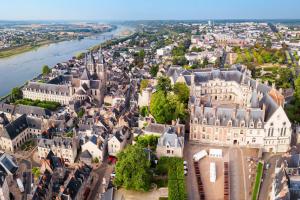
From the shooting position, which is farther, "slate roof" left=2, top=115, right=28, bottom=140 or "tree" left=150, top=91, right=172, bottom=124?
"slate roof" left=2, top=115, right=28, bottom=140

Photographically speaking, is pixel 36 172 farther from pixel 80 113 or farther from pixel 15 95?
pixel 15 95

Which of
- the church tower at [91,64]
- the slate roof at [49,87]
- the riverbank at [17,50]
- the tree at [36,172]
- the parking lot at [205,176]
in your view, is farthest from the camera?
the riverbank at [17,50]

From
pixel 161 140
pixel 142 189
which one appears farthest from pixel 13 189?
pixel 161 140

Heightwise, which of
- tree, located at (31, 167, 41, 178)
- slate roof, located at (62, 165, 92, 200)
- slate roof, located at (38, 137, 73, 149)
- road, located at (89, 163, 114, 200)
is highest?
slate roof, located at (38, 137, 73, 149)

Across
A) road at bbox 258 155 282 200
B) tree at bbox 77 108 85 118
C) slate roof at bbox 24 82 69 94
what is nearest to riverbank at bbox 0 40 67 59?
slate roof at bbox 24 82 69 94

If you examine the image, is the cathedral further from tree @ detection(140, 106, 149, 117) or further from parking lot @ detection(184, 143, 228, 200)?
parking lot @ detection(184, 143, 228, 200)

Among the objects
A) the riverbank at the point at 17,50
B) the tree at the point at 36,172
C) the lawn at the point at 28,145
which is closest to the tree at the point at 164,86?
the lawn at the point at 28,145

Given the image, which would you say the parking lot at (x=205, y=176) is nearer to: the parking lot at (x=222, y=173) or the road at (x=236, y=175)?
the parking lot at (x=222, y=173)
